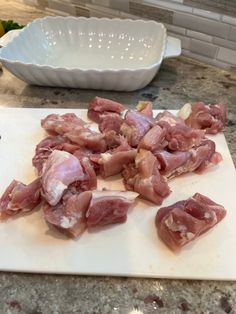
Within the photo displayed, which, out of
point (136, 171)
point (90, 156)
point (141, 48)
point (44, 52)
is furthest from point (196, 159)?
point (44, 52)

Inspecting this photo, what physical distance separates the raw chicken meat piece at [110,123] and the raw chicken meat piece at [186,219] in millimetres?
269

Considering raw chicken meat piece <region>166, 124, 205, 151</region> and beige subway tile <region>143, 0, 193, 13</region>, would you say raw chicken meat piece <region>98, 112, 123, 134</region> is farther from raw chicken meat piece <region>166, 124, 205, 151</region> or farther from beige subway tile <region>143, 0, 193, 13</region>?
beige subway tile <region>143, 0, 193, 13</region>

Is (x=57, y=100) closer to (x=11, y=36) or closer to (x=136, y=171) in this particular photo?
(x=11, y=36)

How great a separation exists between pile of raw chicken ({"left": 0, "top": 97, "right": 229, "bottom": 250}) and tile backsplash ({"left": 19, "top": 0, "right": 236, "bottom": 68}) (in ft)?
1.09

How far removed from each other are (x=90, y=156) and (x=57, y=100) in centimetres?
37

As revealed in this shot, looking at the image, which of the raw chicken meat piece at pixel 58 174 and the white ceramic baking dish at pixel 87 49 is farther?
the white ceramic baking dish at pixel 87 49

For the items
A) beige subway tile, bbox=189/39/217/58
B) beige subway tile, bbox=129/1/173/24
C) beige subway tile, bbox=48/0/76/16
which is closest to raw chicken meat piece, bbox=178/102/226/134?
beige subway tile, bbox=189/39/217/58

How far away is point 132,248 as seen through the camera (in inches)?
27.0

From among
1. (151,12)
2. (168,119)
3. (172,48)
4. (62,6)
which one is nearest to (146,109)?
(168,119)

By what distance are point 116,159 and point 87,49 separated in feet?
2.04

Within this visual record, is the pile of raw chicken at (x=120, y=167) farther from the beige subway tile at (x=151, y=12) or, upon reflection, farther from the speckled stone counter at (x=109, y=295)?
the beige subway tile at (x=151, y=12)

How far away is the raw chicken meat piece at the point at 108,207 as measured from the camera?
27.4 inches

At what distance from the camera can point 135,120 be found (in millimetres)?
863

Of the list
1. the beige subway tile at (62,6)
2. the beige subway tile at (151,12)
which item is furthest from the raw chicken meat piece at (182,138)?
the beige subway tile at (62,6)
